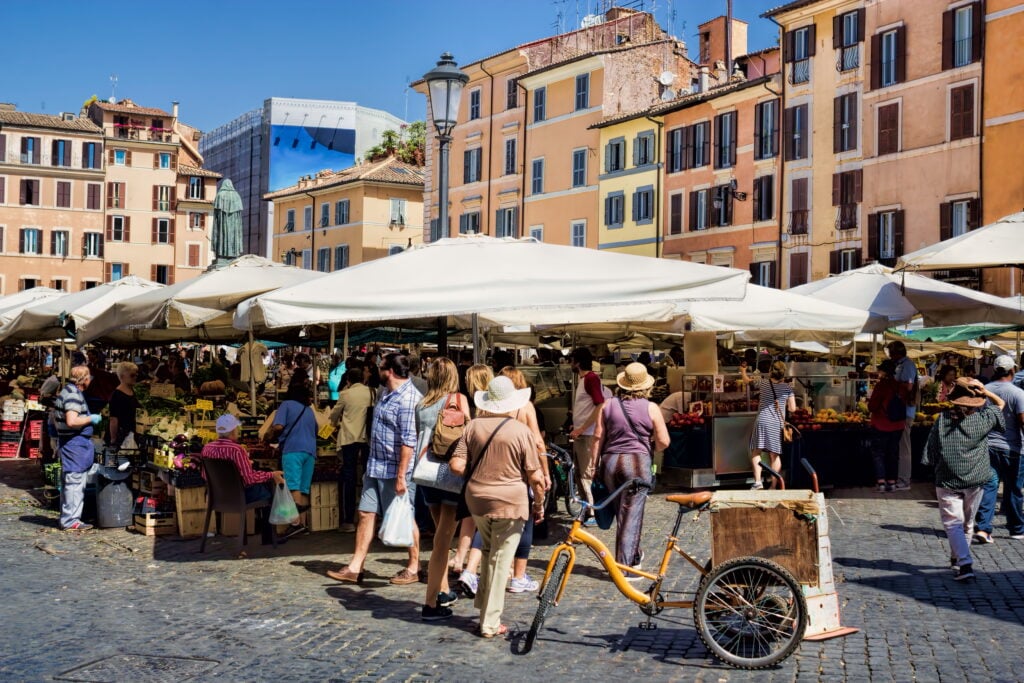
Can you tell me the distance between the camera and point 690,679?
6078mm

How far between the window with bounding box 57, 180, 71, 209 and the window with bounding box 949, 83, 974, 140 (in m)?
57.1

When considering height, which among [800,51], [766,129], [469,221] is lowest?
[469,221]

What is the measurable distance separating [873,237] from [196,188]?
54.2 meters

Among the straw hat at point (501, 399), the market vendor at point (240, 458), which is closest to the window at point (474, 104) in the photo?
the market vendor at point (240, 458)

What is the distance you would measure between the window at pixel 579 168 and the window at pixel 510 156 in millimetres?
3807

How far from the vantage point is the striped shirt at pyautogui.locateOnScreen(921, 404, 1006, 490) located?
8.78 meters

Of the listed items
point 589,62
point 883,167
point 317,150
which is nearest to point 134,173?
point 317,150

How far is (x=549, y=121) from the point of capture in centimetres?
4831

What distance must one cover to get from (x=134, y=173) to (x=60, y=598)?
7043cm

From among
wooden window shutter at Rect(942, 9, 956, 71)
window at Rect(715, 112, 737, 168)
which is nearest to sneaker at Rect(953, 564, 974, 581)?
wooden window shutter at Rect(942, 9, 956, 71)

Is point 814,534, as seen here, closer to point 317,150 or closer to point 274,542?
point 274,542

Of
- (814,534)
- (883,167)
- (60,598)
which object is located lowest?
(60,598)

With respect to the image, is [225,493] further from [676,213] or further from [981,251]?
[676,213]

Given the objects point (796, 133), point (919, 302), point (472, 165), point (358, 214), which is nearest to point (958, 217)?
point (796, 133)
